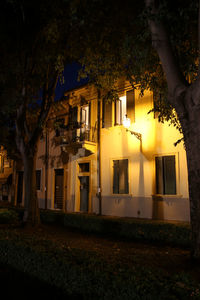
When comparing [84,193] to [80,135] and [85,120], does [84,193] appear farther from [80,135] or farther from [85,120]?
[85,120]

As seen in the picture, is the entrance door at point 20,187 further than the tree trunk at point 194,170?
Yes

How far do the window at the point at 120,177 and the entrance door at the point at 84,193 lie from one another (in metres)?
2.44

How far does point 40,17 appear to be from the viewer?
342 inches

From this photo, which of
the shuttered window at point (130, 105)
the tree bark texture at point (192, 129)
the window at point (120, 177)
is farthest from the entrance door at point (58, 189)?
Result: the tree bark texture at point (192, 129)

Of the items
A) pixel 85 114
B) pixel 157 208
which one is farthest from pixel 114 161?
pixel 85 114

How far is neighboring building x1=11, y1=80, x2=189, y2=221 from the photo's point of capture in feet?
39.2

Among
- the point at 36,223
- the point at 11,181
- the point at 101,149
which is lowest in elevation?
the point at 36,223

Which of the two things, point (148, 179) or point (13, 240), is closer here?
point (13, 240)

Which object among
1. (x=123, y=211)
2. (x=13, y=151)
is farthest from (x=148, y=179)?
(x=13, y=151)

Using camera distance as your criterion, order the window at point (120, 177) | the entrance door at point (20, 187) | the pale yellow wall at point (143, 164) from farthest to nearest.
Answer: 1. the entrance door at point (20, 187)
2. the window at point (120, 177)
3. the pale yellow wall at point (143, 164)

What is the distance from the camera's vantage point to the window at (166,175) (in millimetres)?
11750

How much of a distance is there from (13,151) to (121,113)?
7.78 metres

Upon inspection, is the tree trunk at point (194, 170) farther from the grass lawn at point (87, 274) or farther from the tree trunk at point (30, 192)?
the tree trunk at point (30, 192)

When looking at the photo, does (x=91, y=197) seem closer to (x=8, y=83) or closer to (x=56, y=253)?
(x=8, y=83)
